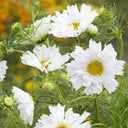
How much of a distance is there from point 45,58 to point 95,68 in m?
0.09

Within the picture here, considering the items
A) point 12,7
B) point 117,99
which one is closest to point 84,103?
point 117,99

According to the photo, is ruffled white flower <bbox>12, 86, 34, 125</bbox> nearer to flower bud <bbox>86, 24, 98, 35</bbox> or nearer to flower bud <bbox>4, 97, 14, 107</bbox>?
flower bud <bbox>4, 97, 14, 107</bbox>

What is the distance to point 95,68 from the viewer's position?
1.58ft

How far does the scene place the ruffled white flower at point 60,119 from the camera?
1.55 ft

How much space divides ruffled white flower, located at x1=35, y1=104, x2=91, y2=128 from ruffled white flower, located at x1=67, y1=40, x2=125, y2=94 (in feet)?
0.12

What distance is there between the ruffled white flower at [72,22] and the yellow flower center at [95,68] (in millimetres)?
49

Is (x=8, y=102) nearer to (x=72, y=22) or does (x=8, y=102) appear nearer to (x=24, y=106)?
(x=24, y=106)

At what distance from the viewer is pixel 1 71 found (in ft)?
1.79

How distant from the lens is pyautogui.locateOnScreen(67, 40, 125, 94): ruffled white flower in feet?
1.52

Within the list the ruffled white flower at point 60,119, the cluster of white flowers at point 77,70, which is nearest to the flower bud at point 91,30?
the cluster of white flowers at point 77,70

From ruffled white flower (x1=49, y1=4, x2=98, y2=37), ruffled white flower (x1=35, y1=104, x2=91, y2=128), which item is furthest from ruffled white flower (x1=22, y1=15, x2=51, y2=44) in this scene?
ruffled white flower (x1=35, y1=104, x2=91, y2=128)

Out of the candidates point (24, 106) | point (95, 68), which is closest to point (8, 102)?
point (24, 106)

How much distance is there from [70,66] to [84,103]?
0.11 metres

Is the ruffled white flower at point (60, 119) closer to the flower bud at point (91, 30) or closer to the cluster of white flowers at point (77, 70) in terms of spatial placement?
the cluster of white flowers at point (77, 70)
